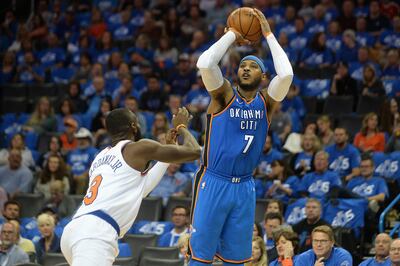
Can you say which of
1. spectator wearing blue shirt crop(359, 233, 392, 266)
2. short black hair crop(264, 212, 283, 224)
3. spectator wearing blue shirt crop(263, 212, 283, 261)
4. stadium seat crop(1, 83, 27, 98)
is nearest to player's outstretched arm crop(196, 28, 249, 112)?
spectator wearing blue shirt crop(359, 233, 392, 266)

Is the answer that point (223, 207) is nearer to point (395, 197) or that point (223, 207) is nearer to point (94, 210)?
point (94, 210)

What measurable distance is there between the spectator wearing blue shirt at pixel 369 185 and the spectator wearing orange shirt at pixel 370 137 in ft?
3.53

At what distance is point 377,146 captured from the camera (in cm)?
1425

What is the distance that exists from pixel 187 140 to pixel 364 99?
862 centimetres

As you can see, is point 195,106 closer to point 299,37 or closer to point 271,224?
point 299,37

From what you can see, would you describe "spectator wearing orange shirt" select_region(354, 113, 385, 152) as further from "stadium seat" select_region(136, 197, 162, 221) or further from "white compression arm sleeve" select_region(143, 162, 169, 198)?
"white compression arm sleeve" select_region(143, 162, 169, 198)

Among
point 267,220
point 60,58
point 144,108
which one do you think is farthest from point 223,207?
point 60,58

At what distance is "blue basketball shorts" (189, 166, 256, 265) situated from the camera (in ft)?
25.8

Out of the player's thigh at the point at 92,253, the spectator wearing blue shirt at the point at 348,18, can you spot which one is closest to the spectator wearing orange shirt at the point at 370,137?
the spectator wearing blue shirt at the point at 348,18

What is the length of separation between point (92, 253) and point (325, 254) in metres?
3.71

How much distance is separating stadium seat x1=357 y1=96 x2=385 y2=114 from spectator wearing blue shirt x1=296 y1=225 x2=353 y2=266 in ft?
19.3

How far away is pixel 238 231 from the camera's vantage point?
7910mm

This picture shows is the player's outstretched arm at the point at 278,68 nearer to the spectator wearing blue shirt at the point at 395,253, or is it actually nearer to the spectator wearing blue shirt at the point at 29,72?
the spectator wearing blue shirt at the point at 395,253

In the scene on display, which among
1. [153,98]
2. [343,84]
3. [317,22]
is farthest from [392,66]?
[153,98]
